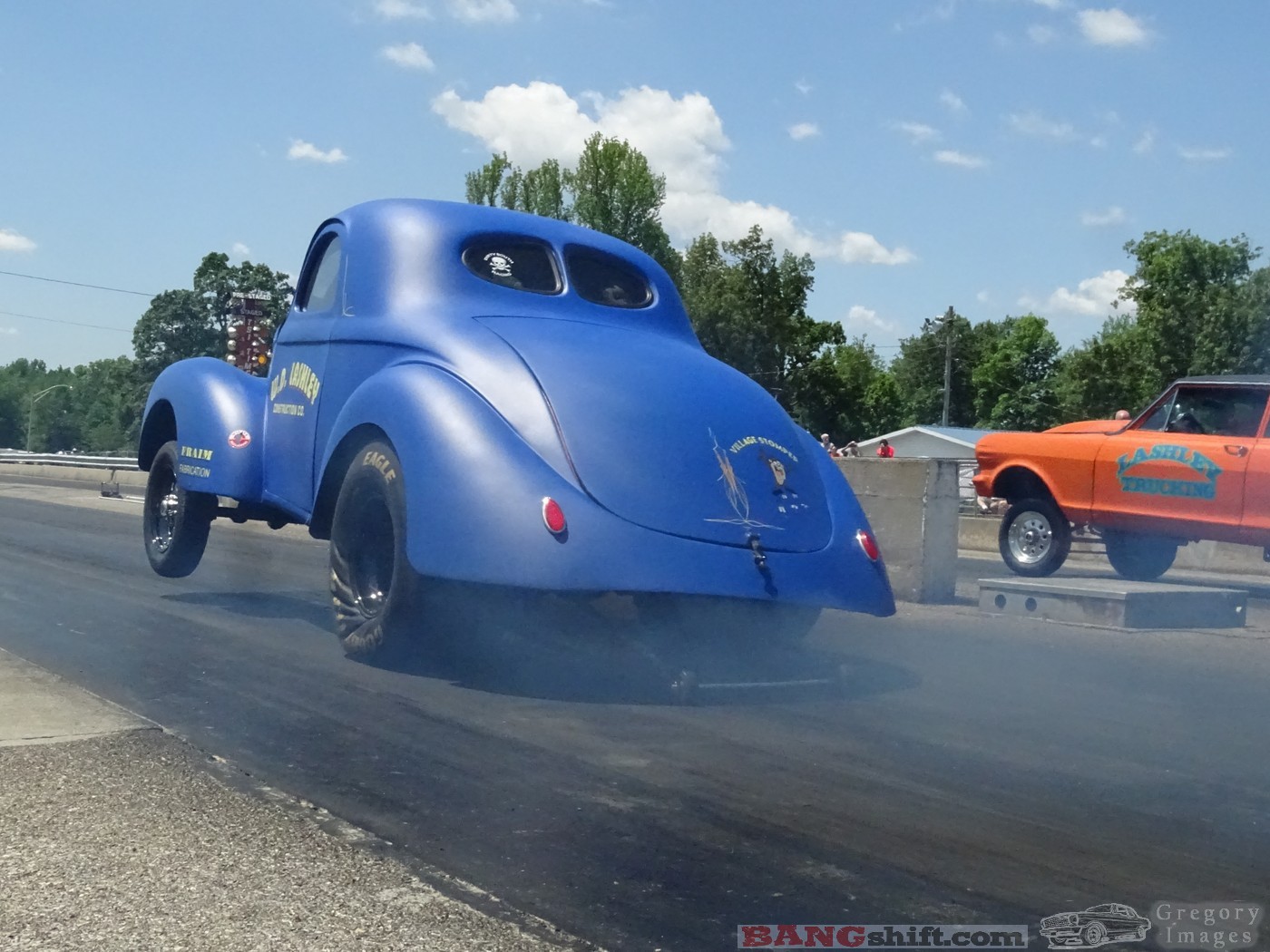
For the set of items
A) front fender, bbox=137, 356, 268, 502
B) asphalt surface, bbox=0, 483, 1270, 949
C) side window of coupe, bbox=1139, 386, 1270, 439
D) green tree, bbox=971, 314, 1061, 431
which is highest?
green tree, bbox=971, 314, 1061, 431

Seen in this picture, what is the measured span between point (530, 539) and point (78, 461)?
33940 mm

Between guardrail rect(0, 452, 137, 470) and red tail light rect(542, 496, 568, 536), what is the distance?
75.3ft

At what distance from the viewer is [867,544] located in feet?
20.2

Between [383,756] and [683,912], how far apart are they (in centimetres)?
177

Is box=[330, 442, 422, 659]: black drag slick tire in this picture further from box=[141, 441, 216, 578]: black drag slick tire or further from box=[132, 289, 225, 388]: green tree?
box=[132, 289, 225, 388]: green tree

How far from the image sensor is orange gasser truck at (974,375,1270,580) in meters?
11.4

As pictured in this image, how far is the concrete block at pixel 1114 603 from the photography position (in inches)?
364

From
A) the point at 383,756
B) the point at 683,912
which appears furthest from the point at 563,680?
the point at 683,912

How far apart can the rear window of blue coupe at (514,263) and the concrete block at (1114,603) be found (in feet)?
14.3

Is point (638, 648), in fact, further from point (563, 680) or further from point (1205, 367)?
point (1205, 367)

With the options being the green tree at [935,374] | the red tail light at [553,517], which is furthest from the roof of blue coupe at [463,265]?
the green tree at [935,374]

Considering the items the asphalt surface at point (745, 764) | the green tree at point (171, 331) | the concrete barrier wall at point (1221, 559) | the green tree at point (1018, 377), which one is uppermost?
the green tree at point (1018, 377)

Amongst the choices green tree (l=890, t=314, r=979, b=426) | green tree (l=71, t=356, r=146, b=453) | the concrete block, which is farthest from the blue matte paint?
green tree (l=890, t=314, r=979, b=426)

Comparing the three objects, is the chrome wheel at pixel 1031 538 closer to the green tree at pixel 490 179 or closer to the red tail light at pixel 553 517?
the red tail light at pixel 553 517
